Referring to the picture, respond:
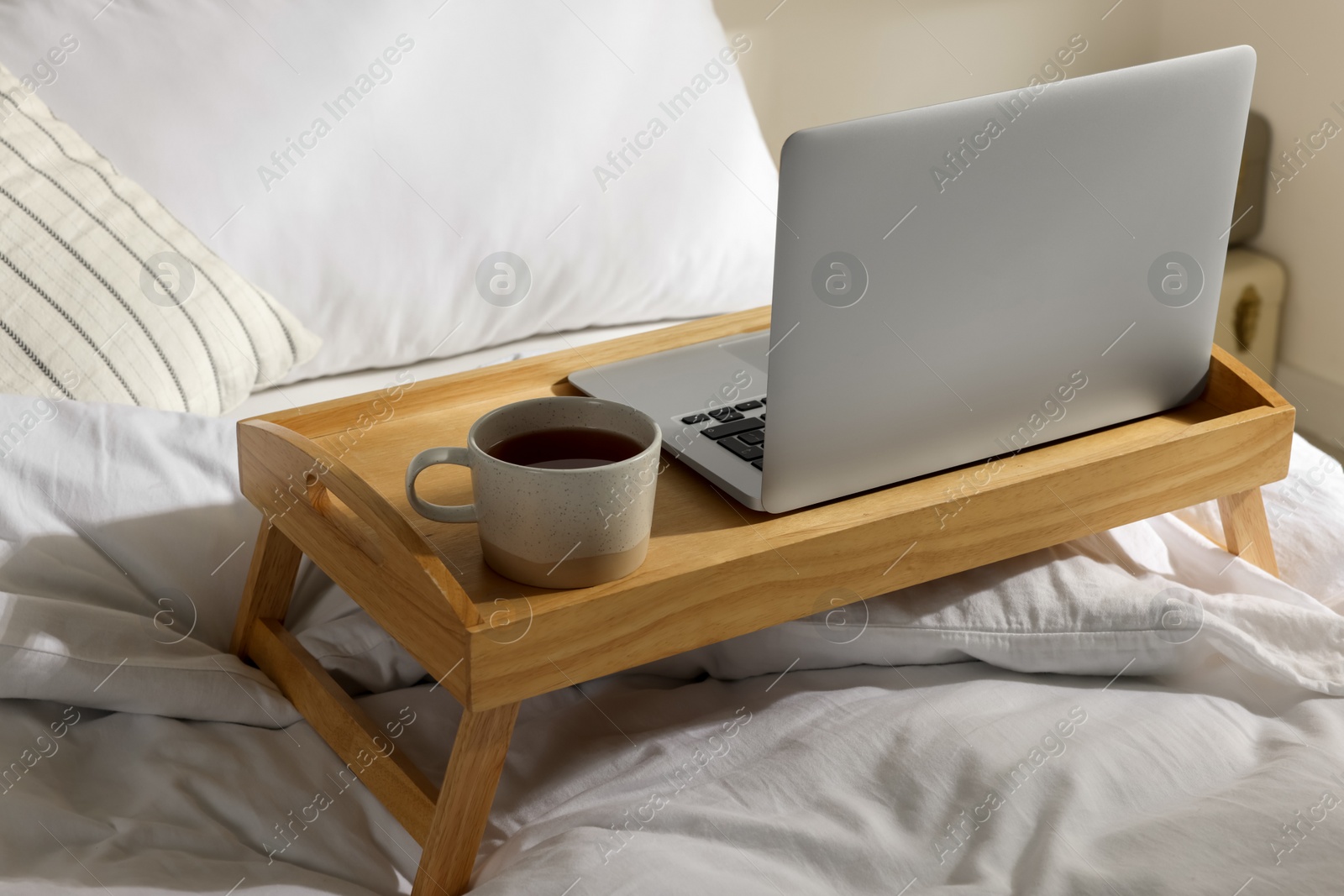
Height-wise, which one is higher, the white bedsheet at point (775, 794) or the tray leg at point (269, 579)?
the tray leg at point (269, 579)

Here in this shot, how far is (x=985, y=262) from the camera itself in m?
0.72

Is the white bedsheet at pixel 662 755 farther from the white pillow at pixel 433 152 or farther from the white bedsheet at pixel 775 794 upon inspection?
the white pillow at pixel 433 152

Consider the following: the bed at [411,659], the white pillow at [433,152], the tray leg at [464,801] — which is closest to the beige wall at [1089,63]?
the white pillow at [433,152]

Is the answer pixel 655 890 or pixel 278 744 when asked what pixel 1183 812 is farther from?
pixel 278 744

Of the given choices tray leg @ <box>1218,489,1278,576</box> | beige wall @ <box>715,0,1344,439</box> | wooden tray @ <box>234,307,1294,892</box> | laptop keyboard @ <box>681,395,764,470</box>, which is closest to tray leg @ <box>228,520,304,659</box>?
wooden tray @ <box>234,307,1294,892</box>

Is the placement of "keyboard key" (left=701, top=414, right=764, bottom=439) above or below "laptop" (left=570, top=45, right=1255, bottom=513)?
below

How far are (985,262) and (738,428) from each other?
0.70 ft

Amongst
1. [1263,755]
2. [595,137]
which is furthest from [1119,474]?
[595,137]

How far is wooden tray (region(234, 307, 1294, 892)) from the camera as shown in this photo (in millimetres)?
654

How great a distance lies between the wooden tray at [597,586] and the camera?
65 centimetres

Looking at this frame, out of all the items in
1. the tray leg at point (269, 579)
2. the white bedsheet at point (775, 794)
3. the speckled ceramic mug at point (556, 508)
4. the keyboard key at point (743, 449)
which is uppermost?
the speckled ceramic mug at point (556, 508)

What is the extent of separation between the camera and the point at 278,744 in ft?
2.68

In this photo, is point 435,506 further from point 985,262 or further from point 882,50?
point 882,50

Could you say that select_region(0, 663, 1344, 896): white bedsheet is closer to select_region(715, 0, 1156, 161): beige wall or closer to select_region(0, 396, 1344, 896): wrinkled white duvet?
select_region(0, 396, 1344, 896): wrinkled white duvet
